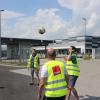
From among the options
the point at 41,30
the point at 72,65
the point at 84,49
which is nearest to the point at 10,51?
the point at 41,30

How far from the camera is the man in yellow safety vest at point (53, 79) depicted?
6.73 meters

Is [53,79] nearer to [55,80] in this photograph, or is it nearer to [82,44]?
[55,80]

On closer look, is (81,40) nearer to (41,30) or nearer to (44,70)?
(41,30)

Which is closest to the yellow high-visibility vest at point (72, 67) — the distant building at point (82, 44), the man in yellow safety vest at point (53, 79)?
the man in yellow safety vest at point (53, 79)

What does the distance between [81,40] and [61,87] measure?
11184 centimetres

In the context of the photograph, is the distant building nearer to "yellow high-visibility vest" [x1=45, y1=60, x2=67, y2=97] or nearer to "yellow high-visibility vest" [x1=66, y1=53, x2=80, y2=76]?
"yellow high-visibility vest" [x1=66, y1=53, x2=80, y2=76]

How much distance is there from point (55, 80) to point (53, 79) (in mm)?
41

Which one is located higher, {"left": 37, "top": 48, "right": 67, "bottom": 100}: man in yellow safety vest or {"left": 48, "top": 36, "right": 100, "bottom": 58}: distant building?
{"left": 48, "top": 36, "right": 100, "bottom": 58}: distant building

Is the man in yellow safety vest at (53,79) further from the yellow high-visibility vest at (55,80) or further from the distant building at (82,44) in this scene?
the distant building at (82,44)

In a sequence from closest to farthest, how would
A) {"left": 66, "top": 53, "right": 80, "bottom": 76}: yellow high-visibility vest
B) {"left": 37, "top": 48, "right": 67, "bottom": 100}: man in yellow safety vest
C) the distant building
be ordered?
{"left": 37, "top": 48, "right": 67, "bottom": 100}: man in yellow safety vest → {"left": 66, "top": 53, "right": 80, "bottom": 76}: yellow high-visibility vest → the distant building

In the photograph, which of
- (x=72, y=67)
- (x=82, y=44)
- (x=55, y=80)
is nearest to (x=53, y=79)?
(x=55, y=80)

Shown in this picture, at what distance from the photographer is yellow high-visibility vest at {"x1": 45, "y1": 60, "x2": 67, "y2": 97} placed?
6.75 meters

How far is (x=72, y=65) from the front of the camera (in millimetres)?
11328

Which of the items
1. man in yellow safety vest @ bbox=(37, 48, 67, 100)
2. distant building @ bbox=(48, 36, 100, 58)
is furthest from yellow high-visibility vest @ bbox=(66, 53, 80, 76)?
distant building @ bbox=(48, 36, 100, 58)
